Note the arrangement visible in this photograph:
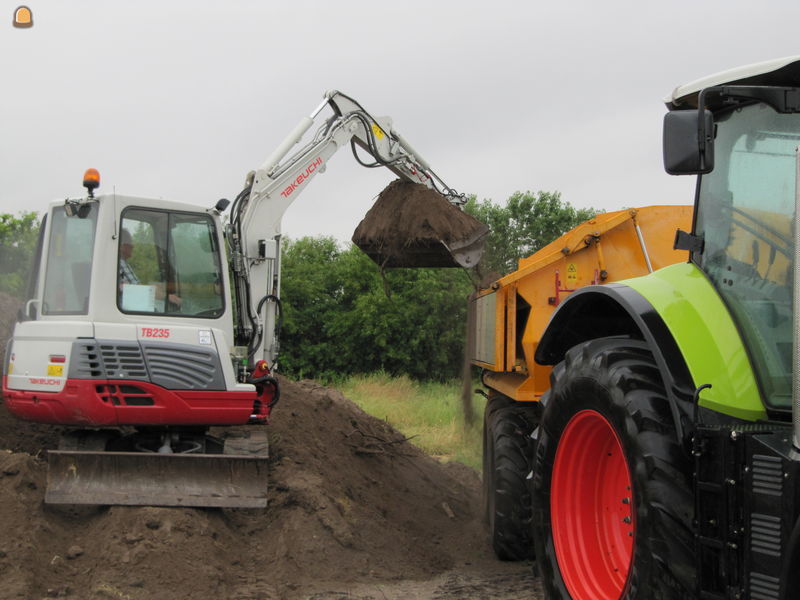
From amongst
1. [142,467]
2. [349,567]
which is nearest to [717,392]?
[349,567]

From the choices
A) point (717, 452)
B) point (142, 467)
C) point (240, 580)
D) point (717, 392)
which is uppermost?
point (717, 392)

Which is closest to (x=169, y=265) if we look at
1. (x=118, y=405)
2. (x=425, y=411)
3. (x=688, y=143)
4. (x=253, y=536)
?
(x=118, y=405)

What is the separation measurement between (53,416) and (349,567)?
287cm

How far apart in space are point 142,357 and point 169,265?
92 cm

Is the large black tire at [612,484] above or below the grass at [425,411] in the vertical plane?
above

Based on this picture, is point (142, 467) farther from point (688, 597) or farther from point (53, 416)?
point (688, 597)

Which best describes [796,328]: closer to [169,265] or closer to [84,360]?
[84,360]

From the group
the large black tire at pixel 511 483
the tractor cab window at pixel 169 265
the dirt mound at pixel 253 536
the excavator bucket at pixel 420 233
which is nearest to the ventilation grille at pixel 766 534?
the large black tire at pixel 511 483

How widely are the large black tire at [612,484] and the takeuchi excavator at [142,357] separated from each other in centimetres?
420

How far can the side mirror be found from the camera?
10.2 feet

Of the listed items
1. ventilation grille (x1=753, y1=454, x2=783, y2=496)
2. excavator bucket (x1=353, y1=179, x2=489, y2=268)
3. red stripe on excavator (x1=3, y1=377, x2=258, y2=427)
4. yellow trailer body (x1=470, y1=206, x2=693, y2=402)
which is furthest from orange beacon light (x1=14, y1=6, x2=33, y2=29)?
ventilation grille (x1=753, y1=454, x2=783, y2=496)

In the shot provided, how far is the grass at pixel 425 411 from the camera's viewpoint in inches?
511

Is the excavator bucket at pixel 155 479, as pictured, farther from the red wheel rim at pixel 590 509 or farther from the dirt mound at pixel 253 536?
the red wheel rim at pixel 590 509

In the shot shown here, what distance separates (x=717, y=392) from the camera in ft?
10.5
